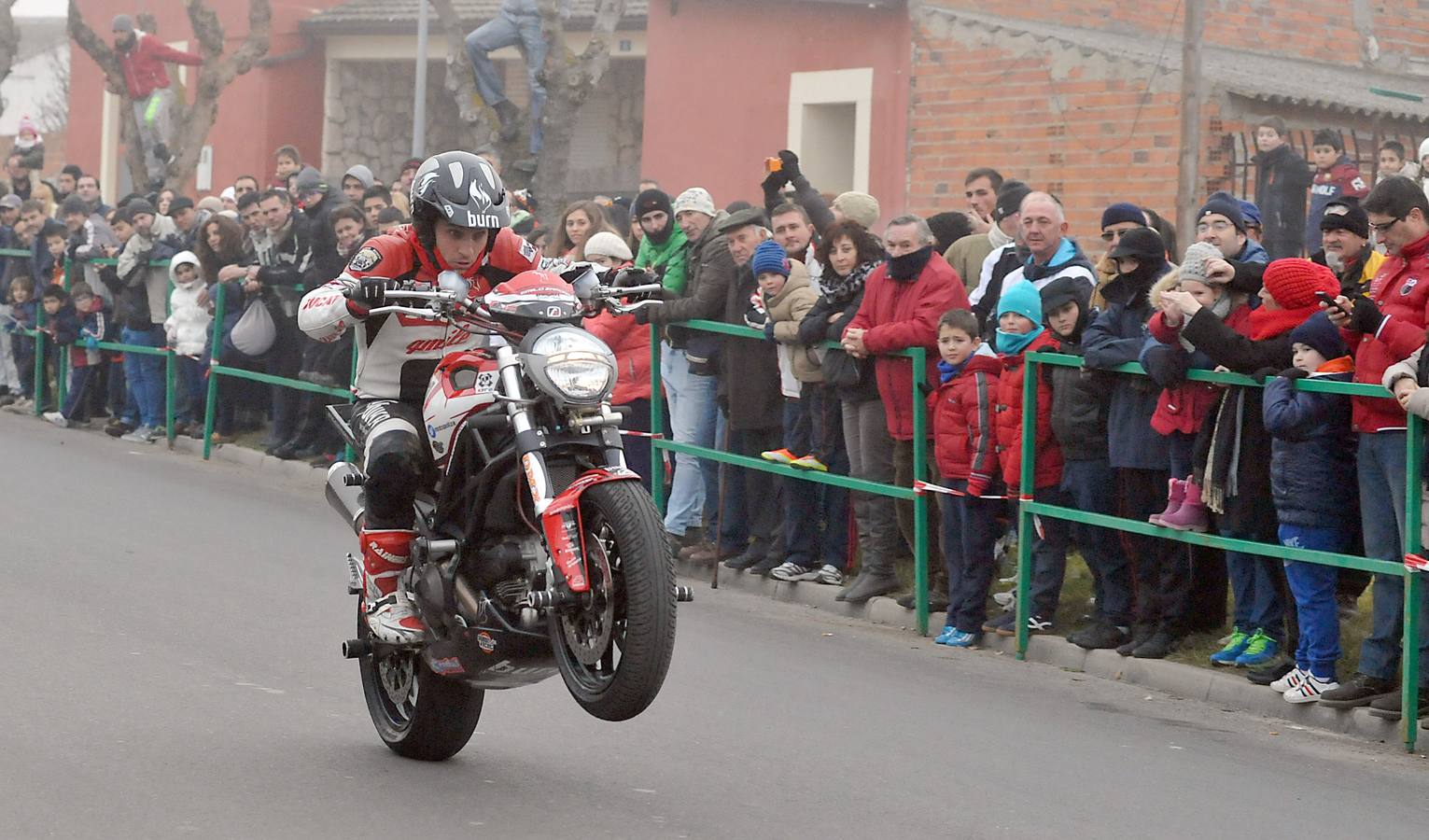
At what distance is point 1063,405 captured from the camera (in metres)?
9.91

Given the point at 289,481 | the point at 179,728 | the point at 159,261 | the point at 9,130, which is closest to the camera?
the point at 179,728

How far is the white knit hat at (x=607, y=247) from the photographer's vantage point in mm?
12734

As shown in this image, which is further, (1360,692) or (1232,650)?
(1232,650)

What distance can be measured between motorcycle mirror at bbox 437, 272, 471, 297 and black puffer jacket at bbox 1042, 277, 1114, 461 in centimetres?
423

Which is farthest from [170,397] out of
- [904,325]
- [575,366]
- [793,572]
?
[575,366]

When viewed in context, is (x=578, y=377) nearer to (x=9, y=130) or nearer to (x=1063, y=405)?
(x=1063, y=405)

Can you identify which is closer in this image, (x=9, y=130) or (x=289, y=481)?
(x=289, y=481)

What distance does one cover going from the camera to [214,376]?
1719 cm

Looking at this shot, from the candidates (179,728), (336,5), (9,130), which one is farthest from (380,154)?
(9,130)

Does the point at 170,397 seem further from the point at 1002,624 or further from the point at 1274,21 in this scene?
the point at 1274,21

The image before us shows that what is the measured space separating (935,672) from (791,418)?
2776 mm

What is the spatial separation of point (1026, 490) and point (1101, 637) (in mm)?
798

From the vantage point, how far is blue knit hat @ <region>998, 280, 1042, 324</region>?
1032 centimetres

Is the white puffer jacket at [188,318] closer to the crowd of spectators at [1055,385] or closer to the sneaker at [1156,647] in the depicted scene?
the crowd of spectators at [1055,385]
